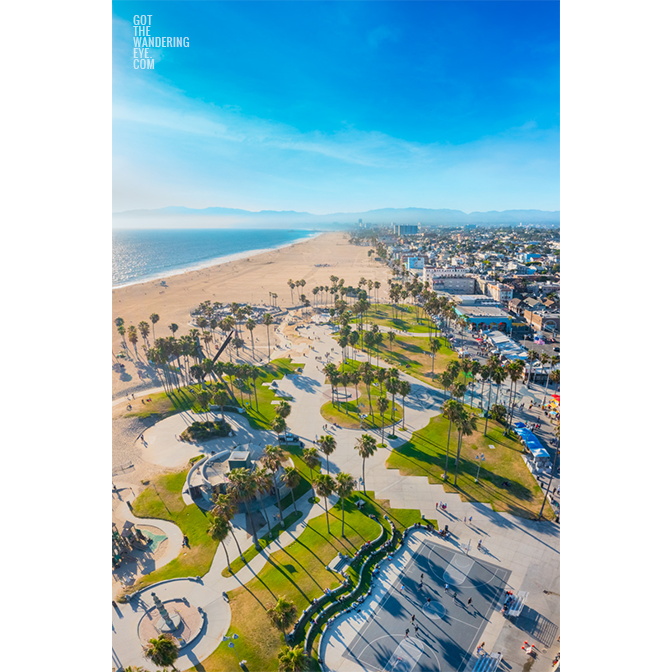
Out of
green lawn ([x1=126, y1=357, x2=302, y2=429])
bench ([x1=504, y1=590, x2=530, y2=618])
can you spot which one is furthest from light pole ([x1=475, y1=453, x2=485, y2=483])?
green lawn ([x1=126, y1=357, x2=302, y2=429])

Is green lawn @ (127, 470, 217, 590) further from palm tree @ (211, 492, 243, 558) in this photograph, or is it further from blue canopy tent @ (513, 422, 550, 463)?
blue canopy tent @ (513, 422, 550, 463)

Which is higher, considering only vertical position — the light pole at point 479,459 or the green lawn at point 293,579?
the light pole at point 479,459

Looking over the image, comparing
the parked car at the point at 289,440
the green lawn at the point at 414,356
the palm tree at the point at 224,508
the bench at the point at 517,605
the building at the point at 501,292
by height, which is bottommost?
the bench at the point at 517,605

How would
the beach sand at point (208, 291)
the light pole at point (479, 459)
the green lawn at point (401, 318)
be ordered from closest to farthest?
the light pole at point (479, 459)
the beach sand at point (208, 291)
the green lawn at point (401, 318)

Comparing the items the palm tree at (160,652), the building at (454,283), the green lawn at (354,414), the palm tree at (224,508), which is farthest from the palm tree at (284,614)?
the building at (454,283)

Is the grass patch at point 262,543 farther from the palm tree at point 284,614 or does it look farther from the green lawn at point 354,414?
the green lawn at point 354,414

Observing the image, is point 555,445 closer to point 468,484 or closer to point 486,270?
point 468,484

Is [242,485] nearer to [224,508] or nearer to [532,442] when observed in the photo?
[224,508]
